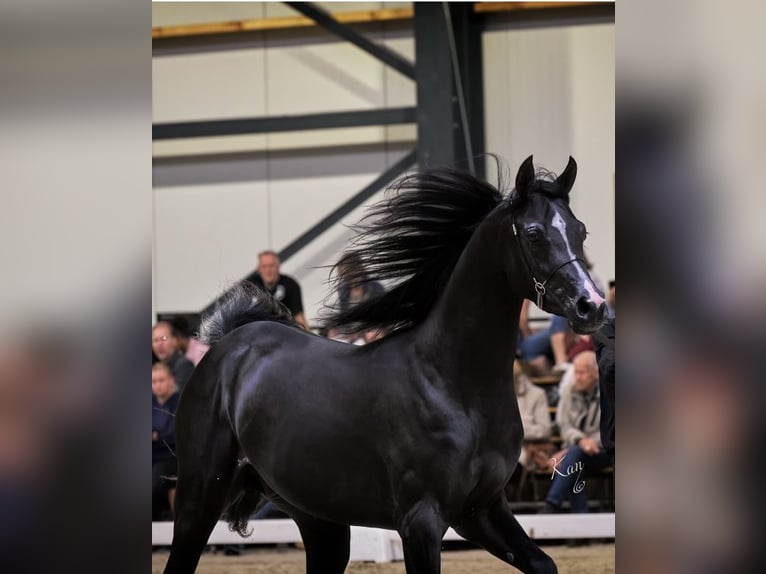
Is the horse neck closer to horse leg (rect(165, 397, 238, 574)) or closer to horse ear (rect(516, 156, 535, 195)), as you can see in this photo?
horse ear (rect(516, 156, 535, 195))

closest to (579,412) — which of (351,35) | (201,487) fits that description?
(201,487)


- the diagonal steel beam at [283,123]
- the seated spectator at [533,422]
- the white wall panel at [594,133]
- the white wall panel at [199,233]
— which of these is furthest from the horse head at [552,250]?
the white wall panel at [199,233]

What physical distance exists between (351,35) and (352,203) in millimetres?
1773

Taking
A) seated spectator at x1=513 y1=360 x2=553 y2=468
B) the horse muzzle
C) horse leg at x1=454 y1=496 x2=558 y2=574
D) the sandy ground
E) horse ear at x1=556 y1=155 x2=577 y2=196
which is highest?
horse ear at x1=556 y1=155 x2=577 y2=196

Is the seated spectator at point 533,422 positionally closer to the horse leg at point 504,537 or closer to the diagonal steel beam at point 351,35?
the horse leg at point 504,537

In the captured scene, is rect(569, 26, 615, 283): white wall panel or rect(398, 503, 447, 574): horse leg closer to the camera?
rect(398, 503, 447, 574): horse leg

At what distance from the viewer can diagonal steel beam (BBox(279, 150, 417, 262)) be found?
399 inches

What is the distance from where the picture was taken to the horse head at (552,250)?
9.05 feet

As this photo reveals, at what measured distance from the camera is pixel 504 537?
3.25 m

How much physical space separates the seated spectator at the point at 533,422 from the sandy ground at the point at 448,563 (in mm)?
704

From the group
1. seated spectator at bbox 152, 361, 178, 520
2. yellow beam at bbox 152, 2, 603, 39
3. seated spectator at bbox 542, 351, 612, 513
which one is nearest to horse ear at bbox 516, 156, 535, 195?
seated spectator at bbox 542, 351, 612, 513

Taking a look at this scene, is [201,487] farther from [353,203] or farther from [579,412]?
[353,203]

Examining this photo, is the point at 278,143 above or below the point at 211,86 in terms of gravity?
below

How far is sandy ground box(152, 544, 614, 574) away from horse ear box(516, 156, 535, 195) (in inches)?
134
